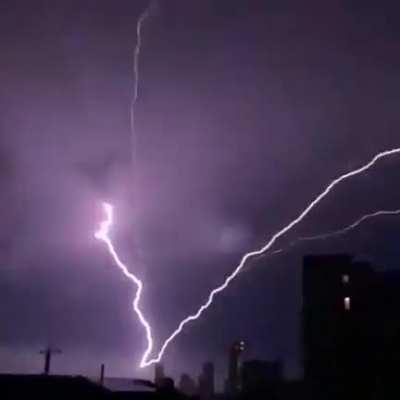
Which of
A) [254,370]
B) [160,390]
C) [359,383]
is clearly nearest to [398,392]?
[359,383]

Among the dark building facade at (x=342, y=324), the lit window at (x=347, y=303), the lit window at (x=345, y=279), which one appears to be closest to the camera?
the dark building facade at (x=342, y=324)

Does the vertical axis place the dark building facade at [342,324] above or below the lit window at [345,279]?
below

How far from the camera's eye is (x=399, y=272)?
4181 centimetres

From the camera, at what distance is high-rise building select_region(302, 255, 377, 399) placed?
38.0 metres

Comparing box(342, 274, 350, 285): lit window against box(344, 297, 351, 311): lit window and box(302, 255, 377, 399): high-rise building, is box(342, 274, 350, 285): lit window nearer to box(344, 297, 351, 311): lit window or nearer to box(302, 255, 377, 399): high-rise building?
box(302, 255, 377, 399): high-rise building

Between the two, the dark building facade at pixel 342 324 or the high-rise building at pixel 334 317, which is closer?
the dark building facade at pixel 342 324

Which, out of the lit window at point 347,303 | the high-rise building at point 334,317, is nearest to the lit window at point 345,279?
the high-rise building at point 334,317

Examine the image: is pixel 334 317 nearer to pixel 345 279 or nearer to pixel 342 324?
pixel 342 324

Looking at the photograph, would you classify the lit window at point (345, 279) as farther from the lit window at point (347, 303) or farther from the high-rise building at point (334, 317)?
the lit window at point (347, 303)

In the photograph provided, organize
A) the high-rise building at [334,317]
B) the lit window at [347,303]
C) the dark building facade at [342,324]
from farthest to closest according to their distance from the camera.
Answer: the lit window at [347,303] → the high-rise building at [334,317] → the dark building facade at [342,324]

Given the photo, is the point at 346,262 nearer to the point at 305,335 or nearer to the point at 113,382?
the point at 305,335

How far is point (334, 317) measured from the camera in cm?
4175

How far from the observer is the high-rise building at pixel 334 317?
38.0m

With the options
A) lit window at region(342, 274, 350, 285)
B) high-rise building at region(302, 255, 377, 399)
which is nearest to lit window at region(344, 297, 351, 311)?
high-rise building at region(302, 255, 377, 399)
